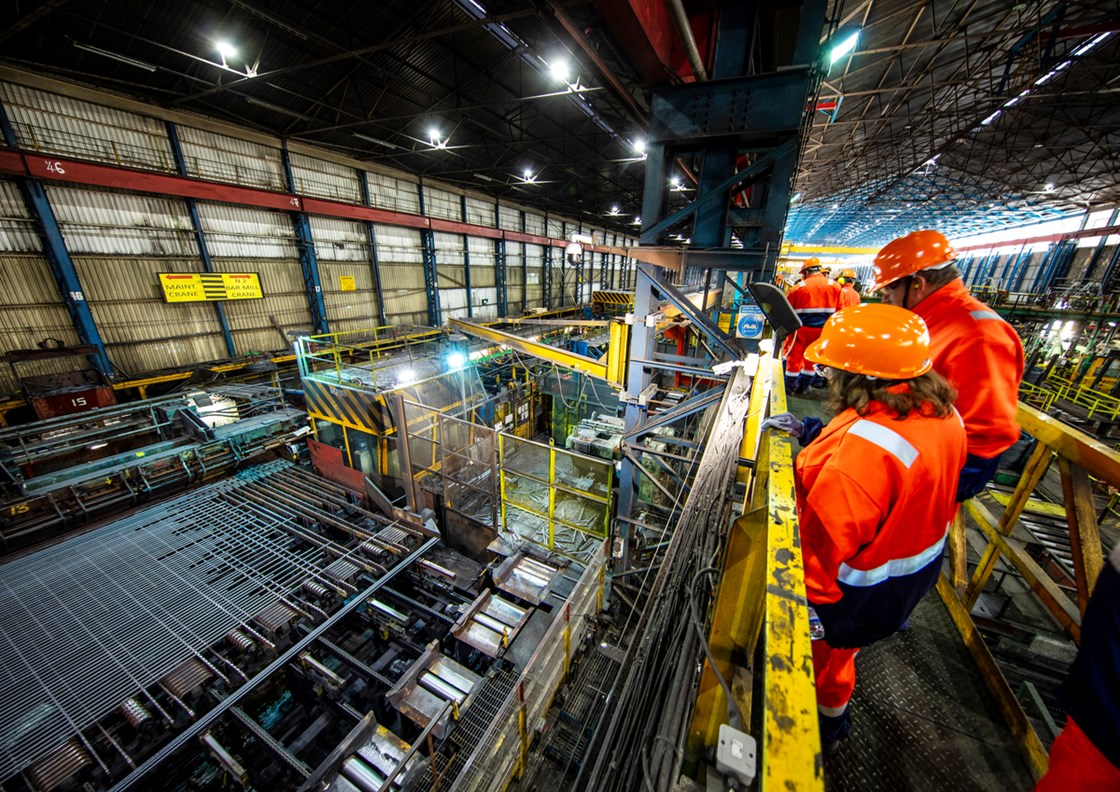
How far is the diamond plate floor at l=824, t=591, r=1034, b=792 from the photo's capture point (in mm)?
1870

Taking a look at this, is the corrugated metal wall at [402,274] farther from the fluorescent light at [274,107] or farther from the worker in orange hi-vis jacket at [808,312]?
the worker in orange hi-vis jacket at [808,312]

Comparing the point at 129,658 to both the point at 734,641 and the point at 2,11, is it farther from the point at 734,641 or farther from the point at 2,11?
the point at 2,11

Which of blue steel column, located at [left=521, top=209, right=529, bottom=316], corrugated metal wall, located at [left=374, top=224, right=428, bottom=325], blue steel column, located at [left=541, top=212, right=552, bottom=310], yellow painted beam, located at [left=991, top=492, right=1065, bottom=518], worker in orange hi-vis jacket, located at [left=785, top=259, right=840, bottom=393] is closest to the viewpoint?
yellow painted beam, located at [left=991, top=492, right=1065, bottom=518]

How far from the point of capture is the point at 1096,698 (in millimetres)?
985

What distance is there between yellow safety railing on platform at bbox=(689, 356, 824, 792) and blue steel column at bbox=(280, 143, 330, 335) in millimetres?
13959

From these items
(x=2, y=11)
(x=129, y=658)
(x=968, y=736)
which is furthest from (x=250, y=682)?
(x=2, y=11)

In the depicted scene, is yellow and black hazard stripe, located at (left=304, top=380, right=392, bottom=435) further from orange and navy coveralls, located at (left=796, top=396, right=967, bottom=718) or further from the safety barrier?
the safety barrier

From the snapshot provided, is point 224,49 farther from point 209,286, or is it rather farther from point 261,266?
point 209,286

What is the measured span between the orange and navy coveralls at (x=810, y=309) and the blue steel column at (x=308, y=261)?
13154mm

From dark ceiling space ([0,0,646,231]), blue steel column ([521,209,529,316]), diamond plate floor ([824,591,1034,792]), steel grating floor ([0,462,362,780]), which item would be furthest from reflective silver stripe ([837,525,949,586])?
blue steel column ([521,209,529,316])

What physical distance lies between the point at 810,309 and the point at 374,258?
1469 cm

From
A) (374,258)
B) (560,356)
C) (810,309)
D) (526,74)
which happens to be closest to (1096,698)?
(810,309)

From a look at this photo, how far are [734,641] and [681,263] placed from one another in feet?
12.8

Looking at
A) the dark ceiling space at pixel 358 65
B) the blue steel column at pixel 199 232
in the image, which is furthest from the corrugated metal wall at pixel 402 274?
the blue steel column at pixel 199 232
